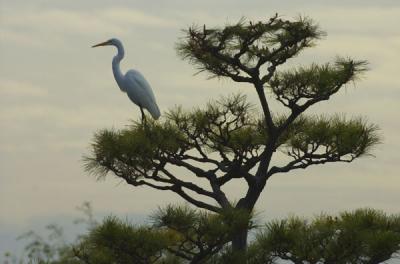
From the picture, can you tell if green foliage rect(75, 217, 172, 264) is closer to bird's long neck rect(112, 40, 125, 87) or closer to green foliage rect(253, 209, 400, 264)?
green foliage rect(253, 209, 400, 264)

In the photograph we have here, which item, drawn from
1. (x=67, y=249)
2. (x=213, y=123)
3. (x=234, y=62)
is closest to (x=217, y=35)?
(x=234, y=62)

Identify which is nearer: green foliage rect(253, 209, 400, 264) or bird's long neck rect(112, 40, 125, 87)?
green foliage rect(253, 209, 400, 264)

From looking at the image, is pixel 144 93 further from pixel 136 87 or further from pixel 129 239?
pixel 129 239

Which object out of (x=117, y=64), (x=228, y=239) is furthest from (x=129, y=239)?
(x=117, y=64)

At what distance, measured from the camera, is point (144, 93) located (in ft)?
29.1

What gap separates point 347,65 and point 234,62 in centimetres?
95

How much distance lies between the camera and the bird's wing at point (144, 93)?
28.8 ft

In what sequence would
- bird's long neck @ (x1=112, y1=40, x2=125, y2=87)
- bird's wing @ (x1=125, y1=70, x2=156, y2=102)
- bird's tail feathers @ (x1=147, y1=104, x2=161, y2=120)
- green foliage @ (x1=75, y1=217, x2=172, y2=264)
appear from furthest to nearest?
bird's long neck @ (x1=112, y1=40, x2=125, y2=87), bird's wing @ (x1=125, y1=70, x2=156, y2=102), bird's tail feathers @ (x1=147, y1=104, x2=161, y2=120), green foliage @ (x1=75, y1=217, x2=172, y2=264)

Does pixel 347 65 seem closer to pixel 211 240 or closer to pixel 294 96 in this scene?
pixel 294 96

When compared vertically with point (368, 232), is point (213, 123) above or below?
above

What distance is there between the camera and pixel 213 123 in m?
7.99

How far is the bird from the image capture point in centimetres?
880

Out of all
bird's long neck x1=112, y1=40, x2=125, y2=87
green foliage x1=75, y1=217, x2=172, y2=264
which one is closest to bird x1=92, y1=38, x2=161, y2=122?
bird's long neck x1=112, y1=40, x2=125, y2=87

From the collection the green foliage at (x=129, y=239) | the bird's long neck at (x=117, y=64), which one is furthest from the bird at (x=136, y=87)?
the green foliage at (x=129, y=239)
